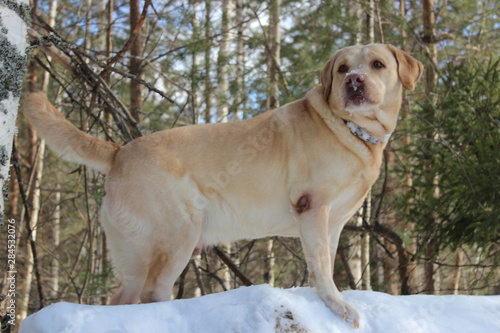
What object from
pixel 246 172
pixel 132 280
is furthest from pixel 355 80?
pixel 132 280

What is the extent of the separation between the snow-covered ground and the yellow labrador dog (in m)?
0.27

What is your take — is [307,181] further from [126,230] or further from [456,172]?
[456,172]

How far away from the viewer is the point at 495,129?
455 centimetres

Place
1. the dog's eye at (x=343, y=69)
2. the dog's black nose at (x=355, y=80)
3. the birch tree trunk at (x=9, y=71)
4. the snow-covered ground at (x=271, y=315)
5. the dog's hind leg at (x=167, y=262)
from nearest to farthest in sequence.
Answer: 1. the birch tree trunk at (x=9, y=71)
2. the snow-covered ground at (x=271, y=315)
3. the dog's hind leg at (x=167, y=262)
4. the dog's black nose at (x=355, y=80)
5. the dog's eye at (x=343, y=69)

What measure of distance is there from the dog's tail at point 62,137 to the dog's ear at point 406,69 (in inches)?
75.8

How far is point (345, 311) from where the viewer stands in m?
2.43

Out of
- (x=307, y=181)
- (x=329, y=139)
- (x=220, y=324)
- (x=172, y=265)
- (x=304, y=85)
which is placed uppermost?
(x=304, y=85)

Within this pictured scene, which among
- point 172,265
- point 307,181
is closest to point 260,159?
point 307,181

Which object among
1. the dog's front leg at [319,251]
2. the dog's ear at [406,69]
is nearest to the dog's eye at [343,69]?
the dog's ear at [406,69]

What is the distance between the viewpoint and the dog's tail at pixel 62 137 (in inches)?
113

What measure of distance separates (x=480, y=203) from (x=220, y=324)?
3.25m

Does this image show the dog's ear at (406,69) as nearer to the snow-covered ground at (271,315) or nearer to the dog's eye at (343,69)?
the dog's eye at (343,69)

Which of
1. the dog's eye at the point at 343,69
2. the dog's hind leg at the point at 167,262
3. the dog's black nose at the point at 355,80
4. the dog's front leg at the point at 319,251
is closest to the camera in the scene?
the dog's front leg at the point at 319,251

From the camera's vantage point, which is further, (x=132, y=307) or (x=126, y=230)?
(x=126, y=230)
